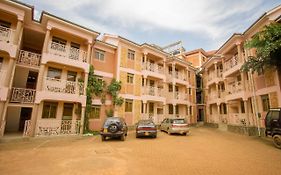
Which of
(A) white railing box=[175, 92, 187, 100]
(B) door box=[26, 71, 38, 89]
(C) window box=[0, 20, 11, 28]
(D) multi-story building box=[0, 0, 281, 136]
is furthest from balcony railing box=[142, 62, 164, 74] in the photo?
(C) window box=[0, 20, 11, 28]

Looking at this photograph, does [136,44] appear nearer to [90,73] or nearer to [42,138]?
[90,73]

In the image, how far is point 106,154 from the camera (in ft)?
26.4

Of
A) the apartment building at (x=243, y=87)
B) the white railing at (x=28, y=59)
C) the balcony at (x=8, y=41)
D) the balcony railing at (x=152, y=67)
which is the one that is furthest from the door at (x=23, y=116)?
the apartment building at (x=243, y=87)

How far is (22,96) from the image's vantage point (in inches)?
489

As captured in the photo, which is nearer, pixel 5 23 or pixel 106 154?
pixel 106 154

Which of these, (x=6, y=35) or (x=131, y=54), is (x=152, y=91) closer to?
(x=131, y=54)

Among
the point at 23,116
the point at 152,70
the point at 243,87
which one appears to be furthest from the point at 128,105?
the point at 243,87

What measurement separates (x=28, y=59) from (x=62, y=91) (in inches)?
150

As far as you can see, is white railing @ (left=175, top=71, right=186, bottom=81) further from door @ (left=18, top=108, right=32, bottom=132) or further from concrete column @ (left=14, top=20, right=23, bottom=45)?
concrete column @ (left=14, top=20, right=23, bottom=45)

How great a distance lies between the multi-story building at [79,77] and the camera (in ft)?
39.7

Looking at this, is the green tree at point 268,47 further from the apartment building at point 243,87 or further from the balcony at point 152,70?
the balcony at point 152,70

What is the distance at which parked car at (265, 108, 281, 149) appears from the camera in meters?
9.79

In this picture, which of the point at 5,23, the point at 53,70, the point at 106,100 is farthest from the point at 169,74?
the point at 5,23

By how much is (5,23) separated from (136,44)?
1285 cm
